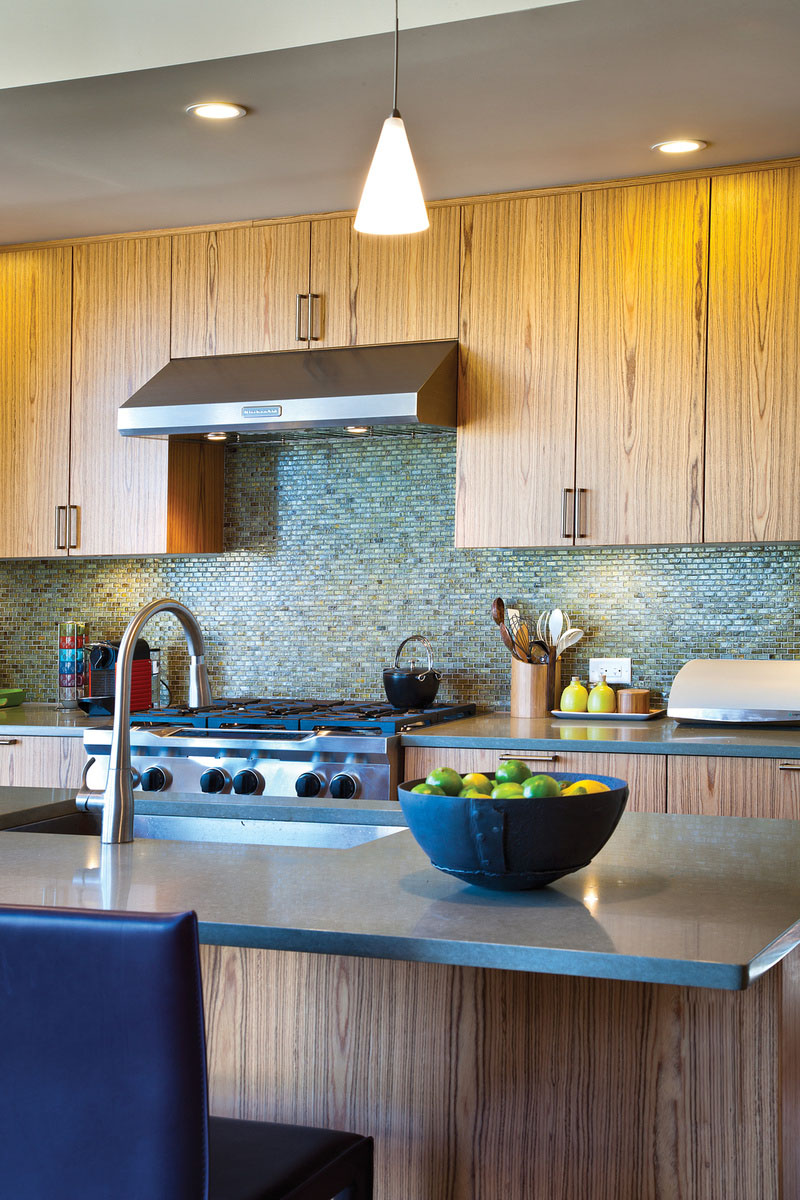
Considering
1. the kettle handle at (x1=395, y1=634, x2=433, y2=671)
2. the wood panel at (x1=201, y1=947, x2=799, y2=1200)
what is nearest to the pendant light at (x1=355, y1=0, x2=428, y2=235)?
the wood panel at (x1=201, y1=947, x2=799, y2=1200)

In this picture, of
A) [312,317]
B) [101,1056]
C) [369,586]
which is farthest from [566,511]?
[101,1056]

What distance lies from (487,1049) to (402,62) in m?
2.07

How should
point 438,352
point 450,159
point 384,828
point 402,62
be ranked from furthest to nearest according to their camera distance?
point 438,352 → point 450,159 → point 402,62 → point 384,828

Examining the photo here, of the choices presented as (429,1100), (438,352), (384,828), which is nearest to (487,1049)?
(429,1100)

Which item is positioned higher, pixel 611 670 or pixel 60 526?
pixel 60 526

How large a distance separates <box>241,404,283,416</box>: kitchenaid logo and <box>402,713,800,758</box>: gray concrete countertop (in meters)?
1.05

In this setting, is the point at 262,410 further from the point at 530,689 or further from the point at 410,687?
the point at 530,689

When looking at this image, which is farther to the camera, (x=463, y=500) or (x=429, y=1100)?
(x=463, y=500)

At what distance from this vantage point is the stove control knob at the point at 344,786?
3262mm

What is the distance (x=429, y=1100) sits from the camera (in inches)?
64.6

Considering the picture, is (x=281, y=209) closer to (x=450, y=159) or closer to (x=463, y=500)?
(x=450, y=159)

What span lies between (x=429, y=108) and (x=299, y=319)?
1002 mm

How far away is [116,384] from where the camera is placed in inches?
160

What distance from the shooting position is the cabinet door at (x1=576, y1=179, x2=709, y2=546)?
3.42m
